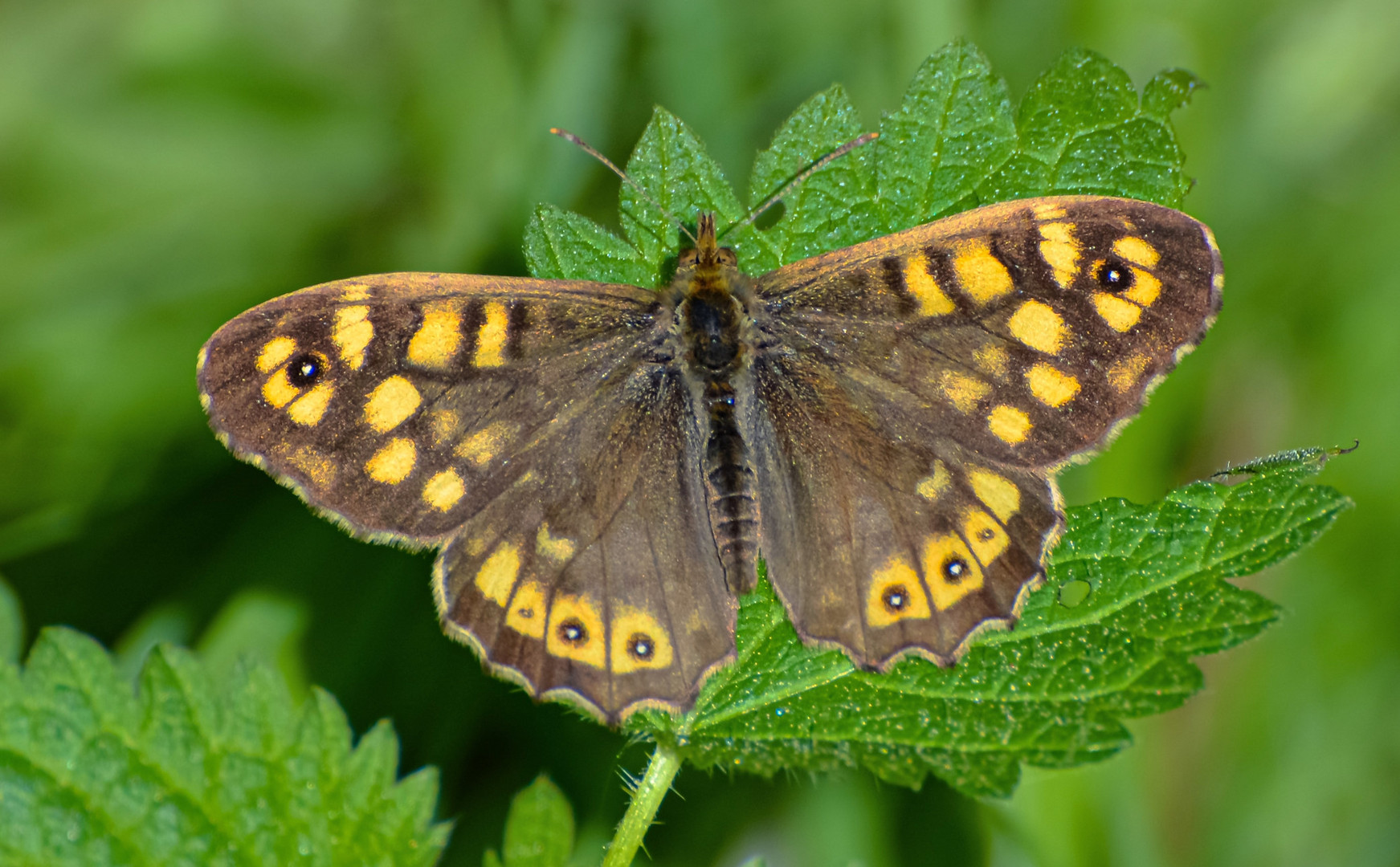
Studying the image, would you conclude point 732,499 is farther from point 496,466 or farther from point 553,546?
point 496,466

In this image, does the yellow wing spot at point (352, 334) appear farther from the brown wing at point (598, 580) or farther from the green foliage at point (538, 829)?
the green foliage at point (538, 829)

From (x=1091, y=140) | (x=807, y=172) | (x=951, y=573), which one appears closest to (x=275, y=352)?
(x=807, y=172)

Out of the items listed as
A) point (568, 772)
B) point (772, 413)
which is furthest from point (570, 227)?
point (568, 772)

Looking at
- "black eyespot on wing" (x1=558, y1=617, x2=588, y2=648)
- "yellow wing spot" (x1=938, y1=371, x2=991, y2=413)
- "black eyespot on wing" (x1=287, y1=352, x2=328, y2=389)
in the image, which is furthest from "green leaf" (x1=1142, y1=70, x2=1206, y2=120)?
"black eyespot on wing" (x1=287, y1=352, x2=328, y2=389)

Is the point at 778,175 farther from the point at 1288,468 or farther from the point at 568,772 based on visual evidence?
the point at 568,772

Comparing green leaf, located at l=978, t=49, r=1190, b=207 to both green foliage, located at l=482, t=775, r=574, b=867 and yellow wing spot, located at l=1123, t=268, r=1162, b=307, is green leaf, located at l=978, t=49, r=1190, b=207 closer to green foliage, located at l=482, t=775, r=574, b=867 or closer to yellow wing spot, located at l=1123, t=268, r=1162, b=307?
yellow wing spot, located at l=1123, t=268, r=1162, b=307

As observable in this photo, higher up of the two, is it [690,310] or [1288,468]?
[1288,468]

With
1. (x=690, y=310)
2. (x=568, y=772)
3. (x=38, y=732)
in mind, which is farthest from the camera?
(x=568, y=772)
